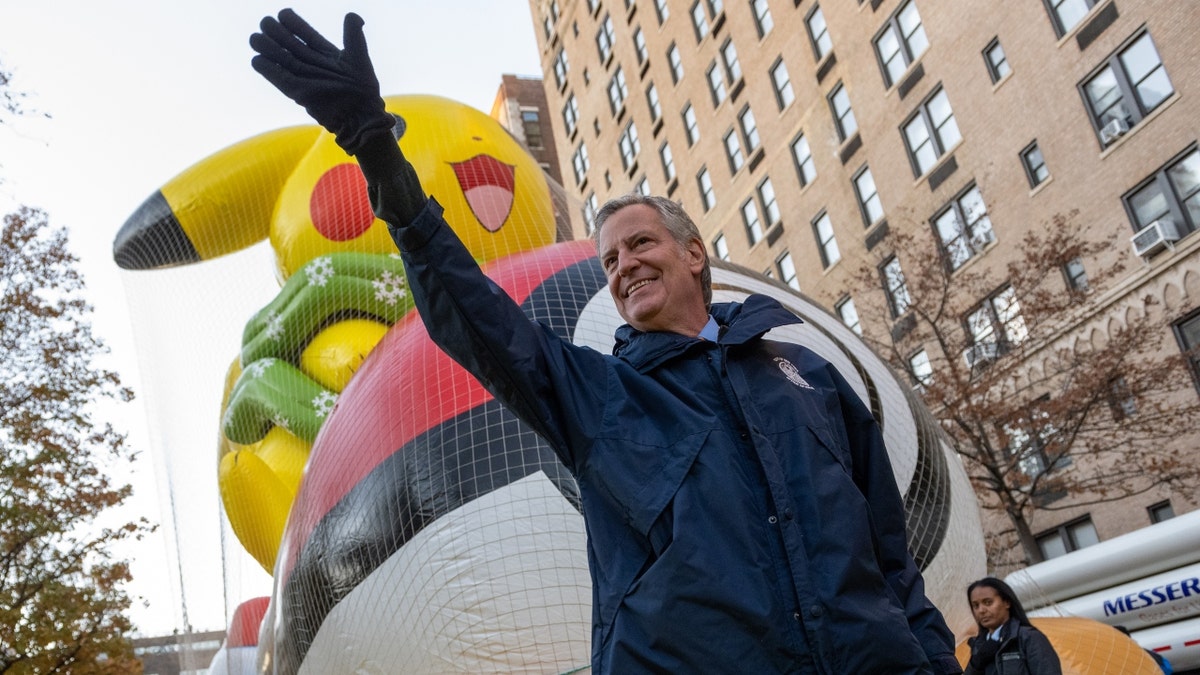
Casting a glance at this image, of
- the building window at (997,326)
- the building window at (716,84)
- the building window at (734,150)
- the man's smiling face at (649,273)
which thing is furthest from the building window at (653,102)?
the man's smiling face at (649,273)

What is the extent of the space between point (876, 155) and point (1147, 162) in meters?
7.43

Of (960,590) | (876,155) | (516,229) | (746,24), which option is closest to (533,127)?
Result: (746,24)

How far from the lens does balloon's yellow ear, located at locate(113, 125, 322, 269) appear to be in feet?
28.5

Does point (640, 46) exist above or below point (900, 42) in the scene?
above

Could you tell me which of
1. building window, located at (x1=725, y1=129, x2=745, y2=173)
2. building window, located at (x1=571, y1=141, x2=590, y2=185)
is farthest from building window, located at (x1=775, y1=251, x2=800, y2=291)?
building window, located at (x1=571, y1=141, x2=590, y2=185)

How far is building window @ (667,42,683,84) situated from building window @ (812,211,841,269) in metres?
9.43

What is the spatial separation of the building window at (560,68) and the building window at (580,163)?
11.5 ft

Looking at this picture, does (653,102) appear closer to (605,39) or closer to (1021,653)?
(605,39)

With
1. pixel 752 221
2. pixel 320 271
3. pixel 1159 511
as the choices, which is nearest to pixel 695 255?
pixel 320 271

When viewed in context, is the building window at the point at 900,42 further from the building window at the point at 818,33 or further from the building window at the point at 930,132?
the building window at the point at 818,33

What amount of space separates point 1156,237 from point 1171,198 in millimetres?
682

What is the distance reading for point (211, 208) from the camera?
8695 mm

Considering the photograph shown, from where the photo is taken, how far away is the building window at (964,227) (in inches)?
747

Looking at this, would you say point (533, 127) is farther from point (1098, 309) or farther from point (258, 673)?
point (258, 673)
